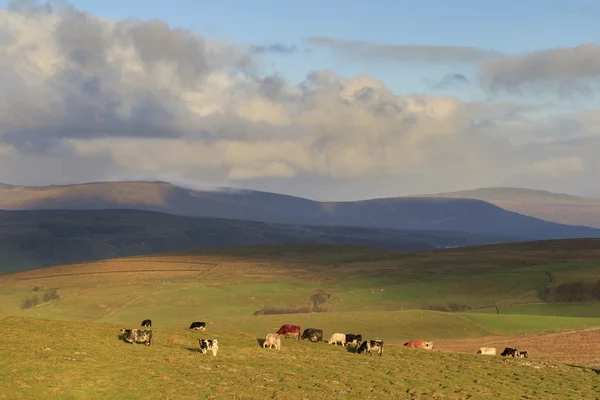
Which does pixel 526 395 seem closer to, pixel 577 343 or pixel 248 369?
pixel 248 369

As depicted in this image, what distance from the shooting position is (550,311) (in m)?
121

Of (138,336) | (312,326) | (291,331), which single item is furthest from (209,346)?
(312,326)

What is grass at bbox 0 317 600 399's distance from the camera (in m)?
36.2

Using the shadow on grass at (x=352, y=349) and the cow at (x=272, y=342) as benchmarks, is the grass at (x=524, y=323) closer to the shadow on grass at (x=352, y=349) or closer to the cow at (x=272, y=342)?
the shadow on grass at (x=352, y=349)

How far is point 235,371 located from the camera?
4169cm

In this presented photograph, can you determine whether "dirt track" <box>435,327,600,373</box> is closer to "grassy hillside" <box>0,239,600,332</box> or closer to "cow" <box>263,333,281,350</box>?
"grassy hillside" <box>0,239,600,332</box>

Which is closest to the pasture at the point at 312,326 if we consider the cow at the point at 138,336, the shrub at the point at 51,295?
the cow at the point at 138,336

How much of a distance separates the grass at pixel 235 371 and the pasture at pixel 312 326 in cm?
11

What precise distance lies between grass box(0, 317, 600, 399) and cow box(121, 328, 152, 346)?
→ 1.90 feet

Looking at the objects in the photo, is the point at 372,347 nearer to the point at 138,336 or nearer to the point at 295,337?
the point at 295,337

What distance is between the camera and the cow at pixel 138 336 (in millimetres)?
47969

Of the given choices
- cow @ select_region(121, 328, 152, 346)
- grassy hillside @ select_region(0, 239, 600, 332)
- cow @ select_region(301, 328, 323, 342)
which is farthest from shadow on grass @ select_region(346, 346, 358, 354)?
grassy hillside @ select_region(0, 239, 600, 332)

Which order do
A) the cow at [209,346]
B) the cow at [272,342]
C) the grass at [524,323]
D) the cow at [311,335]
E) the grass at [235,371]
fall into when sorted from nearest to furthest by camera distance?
the grass at [235,371], the cow at [209,346], the cow at [272,342], the cow at [311,335], the grass at [524,323]

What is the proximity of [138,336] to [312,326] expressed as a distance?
4958cm
